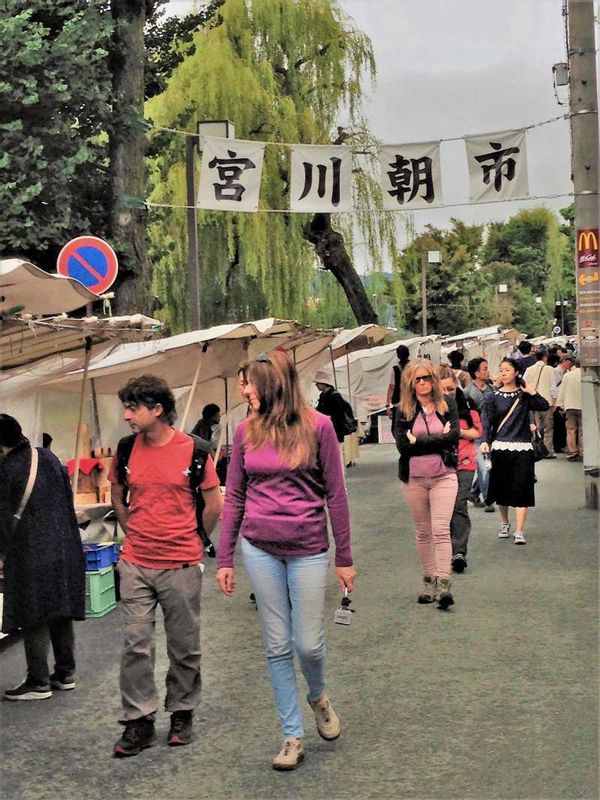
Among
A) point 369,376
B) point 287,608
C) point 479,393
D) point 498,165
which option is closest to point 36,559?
point 287,608

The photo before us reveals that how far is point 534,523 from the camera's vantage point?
39.0ft

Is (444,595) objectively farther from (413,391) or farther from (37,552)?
(37,552)

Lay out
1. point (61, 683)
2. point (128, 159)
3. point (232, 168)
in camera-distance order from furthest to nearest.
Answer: point (232, 168)
point (128, 159)
point (61, 683)

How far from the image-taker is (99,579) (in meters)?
8.03

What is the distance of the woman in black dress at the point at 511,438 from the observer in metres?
10.3

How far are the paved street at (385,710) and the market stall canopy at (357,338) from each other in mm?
9347

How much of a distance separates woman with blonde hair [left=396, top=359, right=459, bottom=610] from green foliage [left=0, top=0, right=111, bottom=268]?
8.15 metres

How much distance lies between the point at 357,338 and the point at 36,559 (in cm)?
1437

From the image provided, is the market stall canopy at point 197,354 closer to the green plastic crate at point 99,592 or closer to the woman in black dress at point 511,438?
the woman in black dress at point 511,438

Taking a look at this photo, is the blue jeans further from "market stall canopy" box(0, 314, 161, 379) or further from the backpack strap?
"market stall canopy" box(0, 314, 161, 379)

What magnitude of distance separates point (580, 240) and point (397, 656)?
25.8 ft

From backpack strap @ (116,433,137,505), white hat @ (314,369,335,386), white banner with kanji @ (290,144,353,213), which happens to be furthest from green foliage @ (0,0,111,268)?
backpack strap @ (116,433,137,505)

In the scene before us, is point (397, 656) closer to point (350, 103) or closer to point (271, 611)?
point (271, 611)

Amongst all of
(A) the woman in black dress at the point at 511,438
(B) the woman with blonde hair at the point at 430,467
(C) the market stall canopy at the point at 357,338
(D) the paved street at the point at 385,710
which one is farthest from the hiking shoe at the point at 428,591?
(C) the market stall canopy at the point at 357,338
